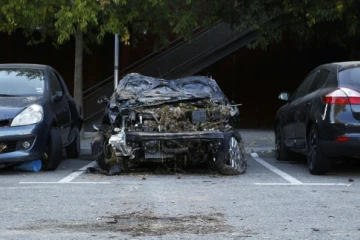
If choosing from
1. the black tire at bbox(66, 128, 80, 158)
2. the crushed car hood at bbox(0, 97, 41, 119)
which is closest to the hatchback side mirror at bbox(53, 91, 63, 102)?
the crushed car hood at bbox(0, 97, 41, 119)

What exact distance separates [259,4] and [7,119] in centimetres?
936

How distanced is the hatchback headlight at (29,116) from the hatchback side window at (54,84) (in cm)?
106

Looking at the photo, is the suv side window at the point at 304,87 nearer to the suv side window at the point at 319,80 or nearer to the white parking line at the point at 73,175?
the suv side window at the point at 319,80

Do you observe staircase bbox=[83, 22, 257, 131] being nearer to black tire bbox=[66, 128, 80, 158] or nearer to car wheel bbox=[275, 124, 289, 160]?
black tire bbox=[66, 128, 80, 158]

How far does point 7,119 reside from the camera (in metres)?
11.1

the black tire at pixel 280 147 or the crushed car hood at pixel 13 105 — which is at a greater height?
the crushed car hood at pixel 13 105

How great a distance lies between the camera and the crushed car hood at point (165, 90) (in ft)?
37.1

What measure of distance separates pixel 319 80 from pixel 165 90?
7.28 ft

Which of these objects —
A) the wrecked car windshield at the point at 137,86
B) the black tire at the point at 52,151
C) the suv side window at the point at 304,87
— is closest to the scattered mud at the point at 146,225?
the black tire at the point at 52,151

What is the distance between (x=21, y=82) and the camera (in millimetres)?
12391

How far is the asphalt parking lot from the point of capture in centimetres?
692

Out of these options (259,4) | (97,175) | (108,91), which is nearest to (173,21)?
(259,4)

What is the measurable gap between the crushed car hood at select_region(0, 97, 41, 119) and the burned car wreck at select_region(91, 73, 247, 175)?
1115 millimetres

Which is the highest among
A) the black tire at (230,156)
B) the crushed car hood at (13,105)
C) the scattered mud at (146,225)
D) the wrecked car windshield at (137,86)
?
the wrecked car windshield at (137,86)
